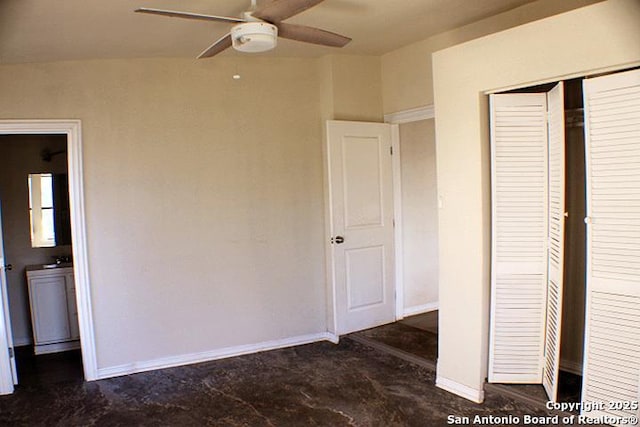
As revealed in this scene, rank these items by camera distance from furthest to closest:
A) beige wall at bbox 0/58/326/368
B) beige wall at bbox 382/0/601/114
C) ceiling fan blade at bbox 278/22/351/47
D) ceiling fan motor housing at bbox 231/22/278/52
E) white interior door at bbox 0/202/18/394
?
beige wall at bbox 0/58/326/368 → white interior door at bbox 0/202/18/394 → beige wall at bbox 382/0/601/114 → ceiling fan blade at bbox 278/22/351/47 → ceiling fan motor housing at bbox 231/22/278/52

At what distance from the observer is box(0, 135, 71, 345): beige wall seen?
4.67 metres

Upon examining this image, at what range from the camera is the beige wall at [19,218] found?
4668mm

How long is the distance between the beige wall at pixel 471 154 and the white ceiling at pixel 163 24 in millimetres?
503

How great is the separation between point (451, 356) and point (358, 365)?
2.86ft

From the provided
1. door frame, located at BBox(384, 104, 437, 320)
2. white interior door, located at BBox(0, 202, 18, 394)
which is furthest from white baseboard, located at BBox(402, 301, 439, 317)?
white interior door, located at BBox(0, 202, 18, 394)

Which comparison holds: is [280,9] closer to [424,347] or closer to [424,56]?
[424,56]

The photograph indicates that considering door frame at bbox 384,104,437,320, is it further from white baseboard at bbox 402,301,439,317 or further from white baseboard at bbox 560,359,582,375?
white baseboard at bbox 560,359,582,375

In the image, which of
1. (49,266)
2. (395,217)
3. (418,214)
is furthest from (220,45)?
(49,266)

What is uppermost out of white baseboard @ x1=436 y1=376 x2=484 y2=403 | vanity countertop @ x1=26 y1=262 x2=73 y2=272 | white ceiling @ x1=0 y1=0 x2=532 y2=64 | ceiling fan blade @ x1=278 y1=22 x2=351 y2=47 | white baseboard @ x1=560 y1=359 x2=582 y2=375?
white ceiling @ x1=0 y1=0 x2=532 y2=64

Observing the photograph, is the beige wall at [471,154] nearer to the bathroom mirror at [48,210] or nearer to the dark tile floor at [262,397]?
the dark tile floor at [262,397]

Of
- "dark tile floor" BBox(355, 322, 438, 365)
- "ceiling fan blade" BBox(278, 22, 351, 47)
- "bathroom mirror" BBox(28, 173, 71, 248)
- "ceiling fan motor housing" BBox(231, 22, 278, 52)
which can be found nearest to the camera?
"ceiling fan motor housing" BBox(231, 22, 278, 52)

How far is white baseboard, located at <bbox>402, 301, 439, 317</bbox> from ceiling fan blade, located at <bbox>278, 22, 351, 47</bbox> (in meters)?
3.01

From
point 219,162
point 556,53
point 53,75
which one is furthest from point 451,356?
point 53,75

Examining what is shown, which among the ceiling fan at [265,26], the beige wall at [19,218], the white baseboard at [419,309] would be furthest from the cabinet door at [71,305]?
the white baseboard at [419,309]
